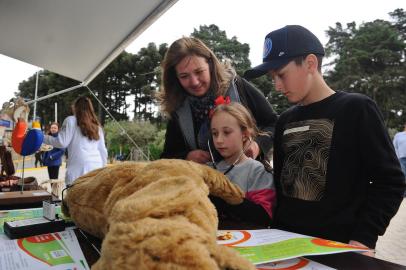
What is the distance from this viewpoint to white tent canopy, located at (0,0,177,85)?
237cm

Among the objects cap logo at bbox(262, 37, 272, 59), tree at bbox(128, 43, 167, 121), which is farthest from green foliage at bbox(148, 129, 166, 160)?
cap logo at bbox(262, 37, 272, 59)

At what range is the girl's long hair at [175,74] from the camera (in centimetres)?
161

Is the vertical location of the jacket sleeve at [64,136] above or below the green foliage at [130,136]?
above


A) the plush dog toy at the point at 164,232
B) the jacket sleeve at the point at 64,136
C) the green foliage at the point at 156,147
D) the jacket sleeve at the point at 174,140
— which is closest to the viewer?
the plush dog toy at the point at 164,232

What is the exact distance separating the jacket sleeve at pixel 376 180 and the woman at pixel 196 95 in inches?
21.8

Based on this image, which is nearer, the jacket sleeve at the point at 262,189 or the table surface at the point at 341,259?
the table surface at the point at 341,259

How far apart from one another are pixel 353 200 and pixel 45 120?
1200 inches

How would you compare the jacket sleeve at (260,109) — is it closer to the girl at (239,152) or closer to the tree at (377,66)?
the girl at (239,152)

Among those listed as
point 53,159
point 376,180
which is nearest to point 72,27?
point 376,180

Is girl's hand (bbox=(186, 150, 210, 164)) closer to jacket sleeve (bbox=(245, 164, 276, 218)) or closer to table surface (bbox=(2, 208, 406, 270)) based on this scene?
jacket sleeve (bbox=(245, 164, 276, 218))

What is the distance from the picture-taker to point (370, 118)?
3.39 feet

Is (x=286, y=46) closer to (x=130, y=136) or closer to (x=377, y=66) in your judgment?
(x=130, y=136)

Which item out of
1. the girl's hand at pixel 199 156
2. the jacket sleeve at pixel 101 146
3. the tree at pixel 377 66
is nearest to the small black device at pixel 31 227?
the girl's hand at pixel 199 156

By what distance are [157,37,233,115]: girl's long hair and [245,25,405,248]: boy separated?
0.43 meters
